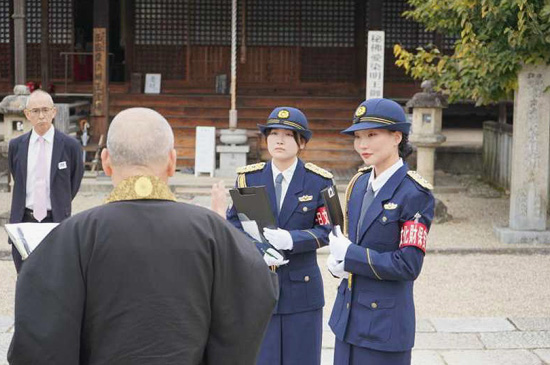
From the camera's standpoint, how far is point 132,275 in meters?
2.74

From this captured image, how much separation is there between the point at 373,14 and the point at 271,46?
9.51 ft

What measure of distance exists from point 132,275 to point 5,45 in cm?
1698

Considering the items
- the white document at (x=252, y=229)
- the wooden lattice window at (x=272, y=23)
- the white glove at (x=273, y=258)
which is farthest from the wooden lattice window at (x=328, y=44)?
the white glove at (x=273, y=258)

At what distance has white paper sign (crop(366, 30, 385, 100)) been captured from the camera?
14.1 metres

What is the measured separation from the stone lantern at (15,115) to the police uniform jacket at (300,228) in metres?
8.53

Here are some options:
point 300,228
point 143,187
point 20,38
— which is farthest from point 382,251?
point 20,38

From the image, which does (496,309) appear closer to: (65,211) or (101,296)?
(65,211)

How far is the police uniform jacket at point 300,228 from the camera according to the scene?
191 inches

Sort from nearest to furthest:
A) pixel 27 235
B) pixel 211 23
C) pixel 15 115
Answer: pixel 27 235, pixel 15 115, pixel 211 23

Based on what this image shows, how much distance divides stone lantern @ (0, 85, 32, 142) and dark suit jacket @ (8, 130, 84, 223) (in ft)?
20.3

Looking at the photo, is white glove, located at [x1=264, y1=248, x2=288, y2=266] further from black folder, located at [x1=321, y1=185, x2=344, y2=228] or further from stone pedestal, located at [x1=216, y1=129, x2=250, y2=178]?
stone pedestal, located at [x1=216, y1=129, x2=250, y2=178]

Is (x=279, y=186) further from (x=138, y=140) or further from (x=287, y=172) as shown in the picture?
(x=138, y=140)

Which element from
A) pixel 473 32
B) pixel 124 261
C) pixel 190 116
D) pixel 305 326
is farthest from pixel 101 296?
pixel 190 116

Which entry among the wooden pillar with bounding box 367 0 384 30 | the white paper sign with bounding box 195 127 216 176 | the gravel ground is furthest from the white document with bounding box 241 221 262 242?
the wooden pillar with bounding box 367 0 384 30
